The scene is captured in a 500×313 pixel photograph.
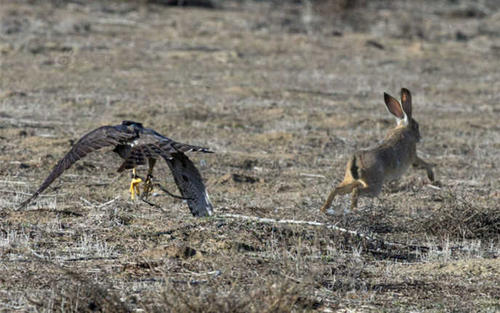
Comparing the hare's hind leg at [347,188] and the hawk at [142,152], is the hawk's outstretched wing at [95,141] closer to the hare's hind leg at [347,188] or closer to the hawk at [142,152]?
the hawk at [142,152]

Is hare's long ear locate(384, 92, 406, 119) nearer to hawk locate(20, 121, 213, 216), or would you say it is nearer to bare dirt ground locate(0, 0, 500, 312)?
bare dirt ground locate(0, 0, 500, 312)

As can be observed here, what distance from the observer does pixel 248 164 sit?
1081 cm

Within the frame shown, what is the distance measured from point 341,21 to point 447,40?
3331 millimetres

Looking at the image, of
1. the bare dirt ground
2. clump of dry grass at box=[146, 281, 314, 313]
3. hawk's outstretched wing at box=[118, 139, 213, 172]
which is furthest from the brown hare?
clump of dry grass at box=[146, 281, 314, 313]

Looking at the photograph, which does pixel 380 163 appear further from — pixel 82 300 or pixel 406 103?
pixel 82 300

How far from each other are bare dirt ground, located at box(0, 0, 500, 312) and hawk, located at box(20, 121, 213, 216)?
1.29 ft

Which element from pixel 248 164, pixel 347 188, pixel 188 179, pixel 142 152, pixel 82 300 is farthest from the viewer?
pixel 248 164

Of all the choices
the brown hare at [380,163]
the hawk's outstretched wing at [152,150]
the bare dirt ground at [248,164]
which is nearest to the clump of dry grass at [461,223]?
the bare dirt ground at [248,164]

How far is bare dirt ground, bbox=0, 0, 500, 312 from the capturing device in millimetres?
5746

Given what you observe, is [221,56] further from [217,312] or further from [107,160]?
[217,312]

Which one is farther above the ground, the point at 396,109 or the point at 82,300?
the point at 396,109

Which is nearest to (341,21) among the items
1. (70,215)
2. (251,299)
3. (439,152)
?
(439,152)

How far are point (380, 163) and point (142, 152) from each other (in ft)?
8.69

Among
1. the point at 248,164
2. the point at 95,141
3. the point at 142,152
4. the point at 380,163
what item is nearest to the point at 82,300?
the point at 142,152
